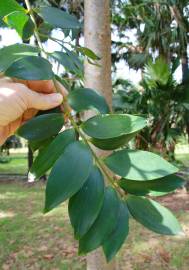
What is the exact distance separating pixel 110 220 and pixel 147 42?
5709 millimetres

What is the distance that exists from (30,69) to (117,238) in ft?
0.60

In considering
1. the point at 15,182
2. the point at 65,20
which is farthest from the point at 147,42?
the point at 65,20

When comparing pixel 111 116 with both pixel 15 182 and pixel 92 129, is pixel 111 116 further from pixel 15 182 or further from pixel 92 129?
pixel 15 182

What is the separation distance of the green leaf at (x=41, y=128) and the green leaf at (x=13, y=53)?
0.06m

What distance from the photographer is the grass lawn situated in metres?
2.68

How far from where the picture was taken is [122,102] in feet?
13.7

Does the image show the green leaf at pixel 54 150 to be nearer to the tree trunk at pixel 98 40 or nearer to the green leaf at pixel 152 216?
the green leaf at pixel 152 216

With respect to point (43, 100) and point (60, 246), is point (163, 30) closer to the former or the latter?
point (60, 246)

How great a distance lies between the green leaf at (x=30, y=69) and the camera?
1.14 feet

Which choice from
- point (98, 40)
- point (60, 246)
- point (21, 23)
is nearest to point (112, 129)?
point (21, 23)

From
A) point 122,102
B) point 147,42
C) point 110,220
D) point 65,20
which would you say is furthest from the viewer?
point 147,42

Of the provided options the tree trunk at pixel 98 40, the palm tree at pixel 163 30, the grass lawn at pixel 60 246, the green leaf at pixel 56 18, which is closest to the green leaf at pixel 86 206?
the green leaf at pixel 56 18

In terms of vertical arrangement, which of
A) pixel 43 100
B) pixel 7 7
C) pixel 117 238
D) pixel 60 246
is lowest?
pixel 60 246

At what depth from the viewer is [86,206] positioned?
32 cm
